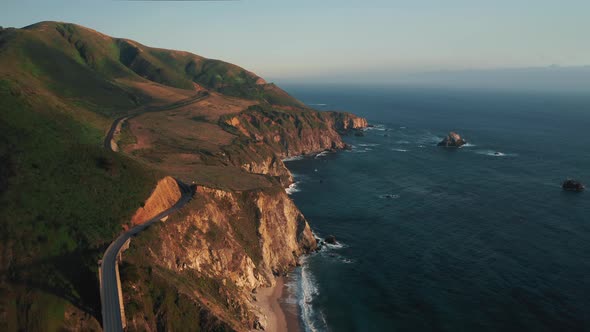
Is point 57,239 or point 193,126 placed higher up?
point 193,126

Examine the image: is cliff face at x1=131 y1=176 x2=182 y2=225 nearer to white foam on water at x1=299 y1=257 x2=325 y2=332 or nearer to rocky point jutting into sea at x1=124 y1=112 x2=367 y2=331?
rocky point jutting into sea at x1=124 y1=112 x2=367 y2=331

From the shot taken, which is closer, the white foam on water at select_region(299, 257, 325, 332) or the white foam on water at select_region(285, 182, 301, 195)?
the white foam on water at select_region(299, 257, 325, 332)

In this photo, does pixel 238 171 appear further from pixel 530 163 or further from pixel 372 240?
pixel 530 163

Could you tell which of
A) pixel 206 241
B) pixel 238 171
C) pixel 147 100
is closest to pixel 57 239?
pixel 206 241

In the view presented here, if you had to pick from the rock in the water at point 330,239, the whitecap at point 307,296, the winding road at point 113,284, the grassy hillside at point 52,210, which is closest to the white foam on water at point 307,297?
the whitecap at point 307,296

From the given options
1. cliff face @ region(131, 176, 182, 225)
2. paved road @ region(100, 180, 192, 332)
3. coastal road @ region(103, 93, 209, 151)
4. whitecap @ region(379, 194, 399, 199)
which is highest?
coastal road @ region(103, 93, 209, 151)

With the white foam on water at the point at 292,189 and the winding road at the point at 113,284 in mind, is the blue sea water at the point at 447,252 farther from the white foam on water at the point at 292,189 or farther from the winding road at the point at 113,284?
the winding road at the point at 113,284

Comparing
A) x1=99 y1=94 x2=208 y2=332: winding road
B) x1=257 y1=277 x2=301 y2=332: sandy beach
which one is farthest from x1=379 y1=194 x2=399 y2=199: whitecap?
x1=99 y1=94 x2=208 y2=332: winding road
